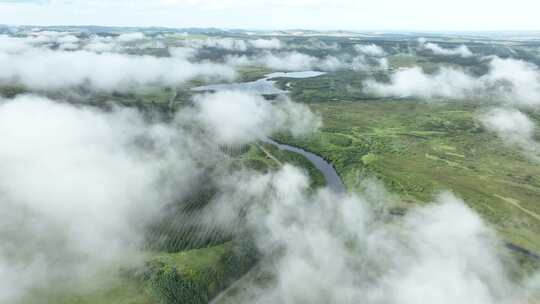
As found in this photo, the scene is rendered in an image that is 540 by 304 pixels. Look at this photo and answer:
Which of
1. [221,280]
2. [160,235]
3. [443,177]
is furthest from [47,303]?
[443,177]

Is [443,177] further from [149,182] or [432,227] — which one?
[149,182]

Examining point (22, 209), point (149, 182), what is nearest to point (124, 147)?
point (149, 182)

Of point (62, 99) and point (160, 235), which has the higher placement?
point (62, 99)

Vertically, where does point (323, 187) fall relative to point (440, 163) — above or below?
below

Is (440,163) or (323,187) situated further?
(440,163)

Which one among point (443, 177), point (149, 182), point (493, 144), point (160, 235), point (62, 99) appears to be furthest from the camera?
point (62, 99)

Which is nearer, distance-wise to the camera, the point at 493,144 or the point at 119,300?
the point at 119,300

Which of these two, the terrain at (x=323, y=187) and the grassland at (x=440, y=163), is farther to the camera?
the grassland at (x=440, y=163)

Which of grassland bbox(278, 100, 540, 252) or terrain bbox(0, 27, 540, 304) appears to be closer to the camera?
terrain bbox(0, 27, 540, 304)

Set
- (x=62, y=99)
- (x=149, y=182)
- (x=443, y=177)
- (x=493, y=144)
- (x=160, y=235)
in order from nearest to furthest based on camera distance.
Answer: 1. (x=160, y=235)
2. (x=149, y=182)
3. (x=443, y=177)
4. (x=493, y=144)
5. (x=62, y=99)
